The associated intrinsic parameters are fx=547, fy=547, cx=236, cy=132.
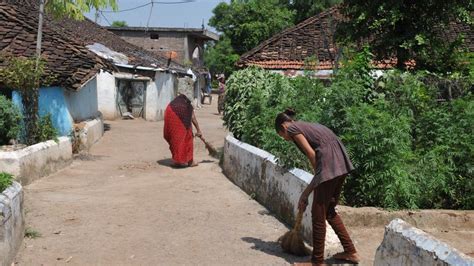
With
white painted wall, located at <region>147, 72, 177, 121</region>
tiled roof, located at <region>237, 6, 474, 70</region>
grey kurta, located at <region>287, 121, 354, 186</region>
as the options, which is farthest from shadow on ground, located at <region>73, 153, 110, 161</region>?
white painted wall, located at <region>147, 72, 177, 121</region>

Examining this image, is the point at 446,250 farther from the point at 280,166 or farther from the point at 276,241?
the point at 280,166

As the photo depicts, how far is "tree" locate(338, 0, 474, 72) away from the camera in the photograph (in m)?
10.0

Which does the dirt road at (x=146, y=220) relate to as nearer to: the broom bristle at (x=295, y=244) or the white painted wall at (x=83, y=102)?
the broom bristle at (x=295, y=244)

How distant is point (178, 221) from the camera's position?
7016 millimetres

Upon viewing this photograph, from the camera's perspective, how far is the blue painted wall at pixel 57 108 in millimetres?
12547

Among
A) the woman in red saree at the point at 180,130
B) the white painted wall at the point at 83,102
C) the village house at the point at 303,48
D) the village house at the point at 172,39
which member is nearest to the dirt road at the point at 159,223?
the woman in red saree at the point at 180,130

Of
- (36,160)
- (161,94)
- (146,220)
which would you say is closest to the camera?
(146,220)

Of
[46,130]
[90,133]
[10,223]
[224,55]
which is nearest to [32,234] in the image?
[10,223]

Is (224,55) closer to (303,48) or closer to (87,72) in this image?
(303,48)

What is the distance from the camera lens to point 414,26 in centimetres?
1023

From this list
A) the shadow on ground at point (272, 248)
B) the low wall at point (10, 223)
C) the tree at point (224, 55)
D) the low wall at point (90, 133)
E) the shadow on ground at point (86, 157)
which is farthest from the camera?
the tree at point (224, 55)

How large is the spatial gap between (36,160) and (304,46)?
11.3m

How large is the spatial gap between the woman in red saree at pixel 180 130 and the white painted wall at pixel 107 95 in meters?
11.4

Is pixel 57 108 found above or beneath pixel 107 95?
beneath
